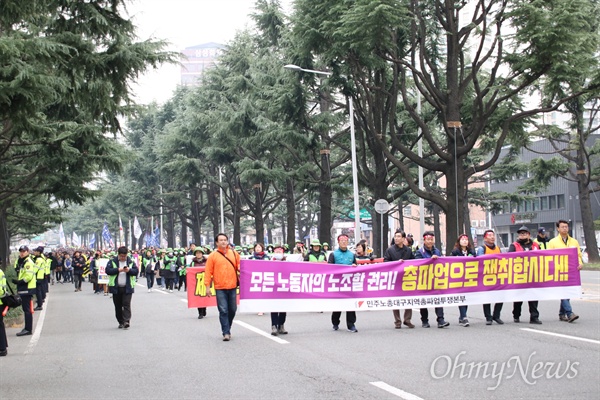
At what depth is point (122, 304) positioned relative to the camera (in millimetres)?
16531

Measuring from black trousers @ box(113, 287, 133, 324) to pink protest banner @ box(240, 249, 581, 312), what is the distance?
356 centimetres

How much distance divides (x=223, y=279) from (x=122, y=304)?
160 inches

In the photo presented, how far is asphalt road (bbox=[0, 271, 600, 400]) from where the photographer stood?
8375 mm

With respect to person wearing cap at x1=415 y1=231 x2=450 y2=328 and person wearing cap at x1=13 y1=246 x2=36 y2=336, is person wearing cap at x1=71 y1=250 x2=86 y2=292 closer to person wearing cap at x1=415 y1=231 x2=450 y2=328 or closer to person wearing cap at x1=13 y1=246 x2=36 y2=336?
person wearing cap at x1=13 y1=246 x2=36 y2=336

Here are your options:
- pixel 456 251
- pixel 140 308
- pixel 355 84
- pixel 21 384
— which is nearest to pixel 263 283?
pixel 456 251

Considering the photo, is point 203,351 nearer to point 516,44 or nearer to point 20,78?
point 20,78

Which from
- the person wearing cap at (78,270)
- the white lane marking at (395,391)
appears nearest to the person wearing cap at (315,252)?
the white lane marking at (395,391)

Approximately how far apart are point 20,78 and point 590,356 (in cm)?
843

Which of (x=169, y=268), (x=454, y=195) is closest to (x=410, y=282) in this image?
(x=454, y=195)

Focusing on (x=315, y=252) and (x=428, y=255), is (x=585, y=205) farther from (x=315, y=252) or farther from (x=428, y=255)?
(x=315, y=252)

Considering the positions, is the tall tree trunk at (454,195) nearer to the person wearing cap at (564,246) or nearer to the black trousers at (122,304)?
the person wearing cap at (564,246)

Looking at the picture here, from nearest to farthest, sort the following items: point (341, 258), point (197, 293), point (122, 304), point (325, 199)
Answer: point (341, 258) < point (122, 304) < point (197, 293) < point (325, 199)

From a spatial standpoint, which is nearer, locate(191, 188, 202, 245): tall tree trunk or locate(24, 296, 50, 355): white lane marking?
locate(24, 296, 50, 355): white lane marking

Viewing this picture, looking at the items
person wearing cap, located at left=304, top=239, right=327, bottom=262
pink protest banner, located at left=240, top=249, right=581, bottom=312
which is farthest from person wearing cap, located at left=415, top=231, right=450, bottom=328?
person wearing cap, located at left=304, top=239, right=327, bottom=262
